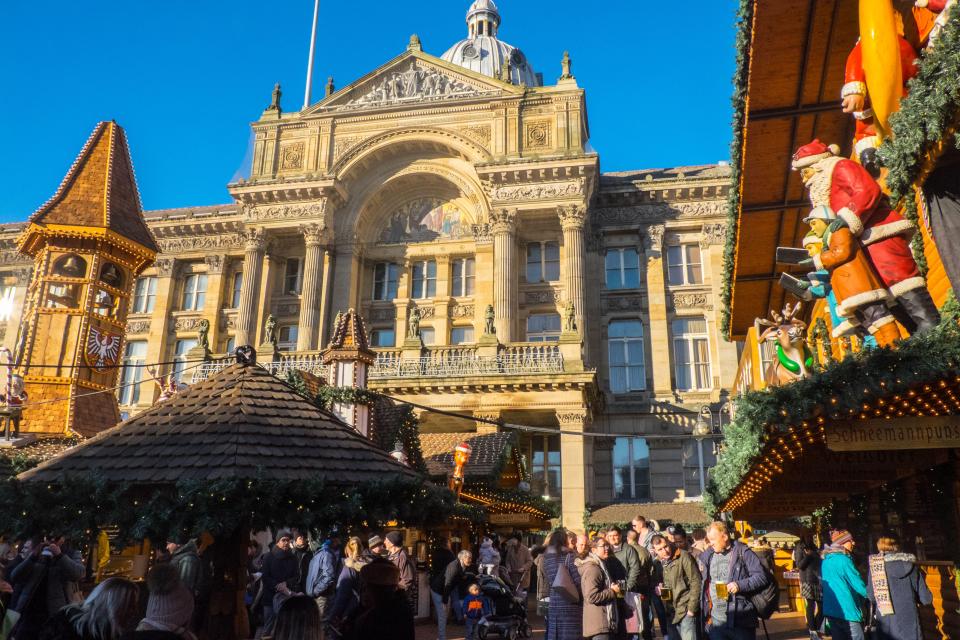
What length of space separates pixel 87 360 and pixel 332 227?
14757 mm

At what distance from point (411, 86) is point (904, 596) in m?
30.8

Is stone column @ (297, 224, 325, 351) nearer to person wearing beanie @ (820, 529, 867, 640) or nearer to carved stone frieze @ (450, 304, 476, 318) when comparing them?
carved stone frieze @ (450, 304, 476, 318)

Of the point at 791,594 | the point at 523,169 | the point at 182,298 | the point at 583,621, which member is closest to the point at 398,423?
the point at 583,621

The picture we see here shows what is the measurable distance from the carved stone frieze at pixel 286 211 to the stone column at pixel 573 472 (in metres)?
15.3

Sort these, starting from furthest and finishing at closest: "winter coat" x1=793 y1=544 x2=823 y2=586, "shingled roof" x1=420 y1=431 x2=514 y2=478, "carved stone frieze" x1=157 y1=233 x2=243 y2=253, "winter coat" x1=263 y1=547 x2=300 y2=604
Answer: "carved stone frieze" x1=157 y1=233 x2=243 y2=253 < "shingled roof" x1=420 y1=431 x2=514 y2=478 < "winter coat" x1=793 y1=544 x2=823 y2=586 < "winter coat" x1=263 y1=547 x2=300 y2=604

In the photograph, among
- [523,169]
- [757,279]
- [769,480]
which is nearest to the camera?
[769,480]

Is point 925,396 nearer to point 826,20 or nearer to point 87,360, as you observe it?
point 826,20

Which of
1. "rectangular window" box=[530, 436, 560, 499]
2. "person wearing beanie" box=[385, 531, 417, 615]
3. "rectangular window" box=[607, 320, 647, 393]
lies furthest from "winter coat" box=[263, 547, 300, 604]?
"rectangular window" box=[607, 320, 647, 393]

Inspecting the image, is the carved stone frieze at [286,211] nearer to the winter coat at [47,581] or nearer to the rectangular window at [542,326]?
the rectangular window at [542,326]

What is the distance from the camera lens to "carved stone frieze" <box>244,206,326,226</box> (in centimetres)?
3150

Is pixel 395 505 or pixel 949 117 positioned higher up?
pixel 949 117

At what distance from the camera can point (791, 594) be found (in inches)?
680

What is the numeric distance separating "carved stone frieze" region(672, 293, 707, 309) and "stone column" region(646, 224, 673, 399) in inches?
21.6

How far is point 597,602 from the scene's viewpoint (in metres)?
6.79
